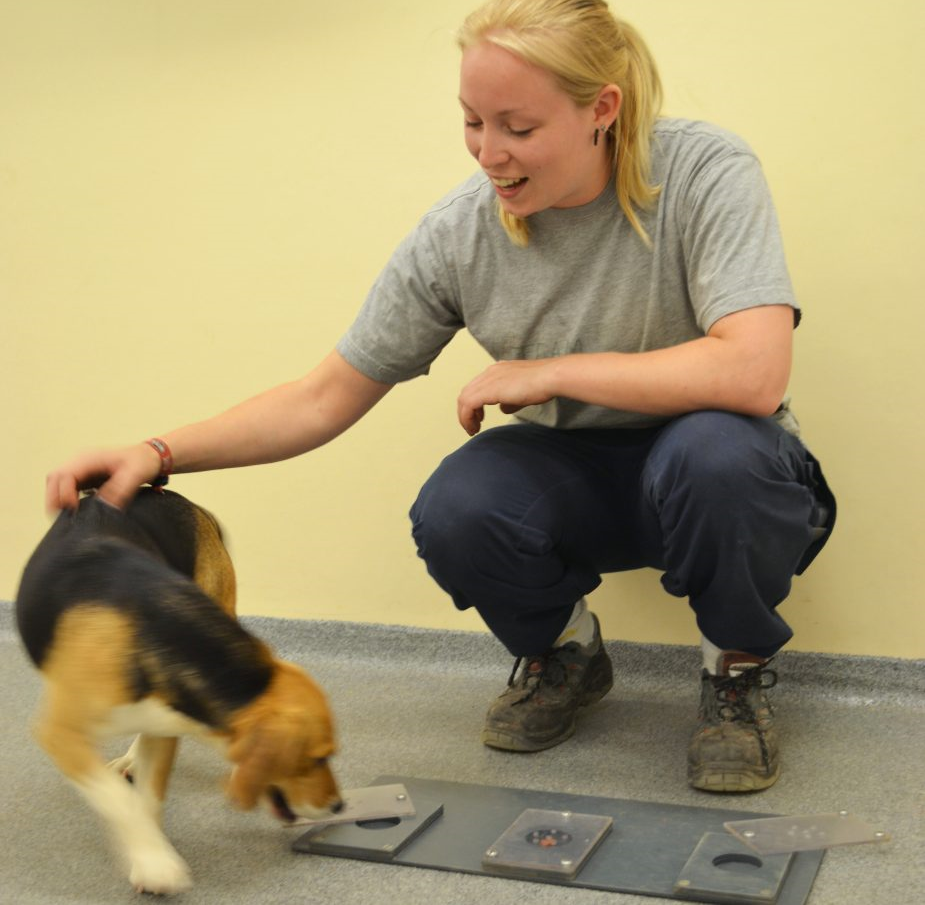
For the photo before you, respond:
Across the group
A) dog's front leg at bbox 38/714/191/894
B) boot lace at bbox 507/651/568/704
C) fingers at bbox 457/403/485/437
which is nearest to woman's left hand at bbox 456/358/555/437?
fingers at bbox 457/403/485/437

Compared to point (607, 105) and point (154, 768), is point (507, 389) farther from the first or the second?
point (154, 768)

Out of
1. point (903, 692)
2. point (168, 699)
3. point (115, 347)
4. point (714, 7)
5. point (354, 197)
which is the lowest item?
point (903, 692)

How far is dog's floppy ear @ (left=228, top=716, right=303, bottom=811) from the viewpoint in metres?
1.40

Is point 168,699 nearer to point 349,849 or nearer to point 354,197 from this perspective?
point 349,849

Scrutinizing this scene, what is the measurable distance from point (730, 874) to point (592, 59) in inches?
43.2

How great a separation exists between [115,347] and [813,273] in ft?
5.13

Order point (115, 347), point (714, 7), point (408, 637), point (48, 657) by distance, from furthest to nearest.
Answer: point (115, 347) < point (408, 637) < point (714, 7) < point (48, 657)

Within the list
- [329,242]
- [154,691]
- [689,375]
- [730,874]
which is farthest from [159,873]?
[329,242]

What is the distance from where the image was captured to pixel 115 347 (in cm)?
278

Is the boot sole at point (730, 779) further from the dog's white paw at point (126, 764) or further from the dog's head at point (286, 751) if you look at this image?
the dog's white paw at point (126, 764)

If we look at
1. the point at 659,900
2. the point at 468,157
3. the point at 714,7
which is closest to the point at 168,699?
the point at 659,900

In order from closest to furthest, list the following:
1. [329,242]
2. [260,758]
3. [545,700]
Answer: [260,758]
[545,700]
[329,242]

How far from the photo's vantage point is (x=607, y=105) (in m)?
1.75

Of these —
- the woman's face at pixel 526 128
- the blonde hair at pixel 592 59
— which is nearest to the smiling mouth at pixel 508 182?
the woman's face at pixel 526 128
